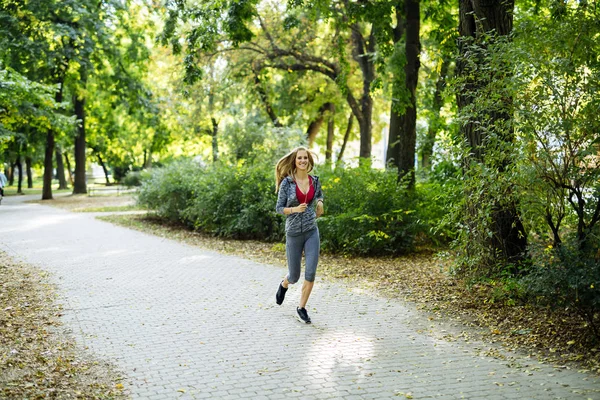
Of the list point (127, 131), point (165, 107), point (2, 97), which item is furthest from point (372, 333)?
point (127, 131)

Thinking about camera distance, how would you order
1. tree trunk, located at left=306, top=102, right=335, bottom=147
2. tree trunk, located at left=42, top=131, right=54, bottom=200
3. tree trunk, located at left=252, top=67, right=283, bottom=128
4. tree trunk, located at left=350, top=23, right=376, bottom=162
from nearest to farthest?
tree trunk, located at left=350, top=23, right=376, bottom=162 < tree trunk, located at left=252, top=67, right=283, bottom=128 < tree trunk, located at left=42, top=131, right=54, bottom=200 < tree trunk, located at left=306, top=102, right=335, bottom=147

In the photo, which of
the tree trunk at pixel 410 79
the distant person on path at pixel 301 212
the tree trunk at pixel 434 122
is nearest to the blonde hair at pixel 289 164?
the distant person on path at pixel 301 212

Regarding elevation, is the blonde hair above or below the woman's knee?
above

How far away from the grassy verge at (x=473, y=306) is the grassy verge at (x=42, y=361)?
11.2 ft

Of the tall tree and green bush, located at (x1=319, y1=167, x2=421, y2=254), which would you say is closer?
green bush, located at (x1=319, y1=167, x2=421, y2=254)

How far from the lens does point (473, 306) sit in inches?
315

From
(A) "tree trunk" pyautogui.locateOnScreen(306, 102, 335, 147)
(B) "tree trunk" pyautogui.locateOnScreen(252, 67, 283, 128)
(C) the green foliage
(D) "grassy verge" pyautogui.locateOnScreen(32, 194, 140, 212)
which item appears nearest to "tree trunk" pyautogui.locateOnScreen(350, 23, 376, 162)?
(B) "tree trunk" pyautogui.locateOnScreen(252, 67, 283, 128)

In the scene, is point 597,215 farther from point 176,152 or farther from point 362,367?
point 176,152

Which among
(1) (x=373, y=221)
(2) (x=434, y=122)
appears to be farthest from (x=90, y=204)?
(1) (x=373, y=221)

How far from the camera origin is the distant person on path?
750 centimetres

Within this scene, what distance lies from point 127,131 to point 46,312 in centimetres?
4625

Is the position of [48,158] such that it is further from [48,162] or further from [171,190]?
[171,190]

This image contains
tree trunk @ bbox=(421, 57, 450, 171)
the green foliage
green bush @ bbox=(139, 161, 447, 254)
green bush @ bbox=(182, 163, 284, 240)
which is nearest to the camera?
the green foliage

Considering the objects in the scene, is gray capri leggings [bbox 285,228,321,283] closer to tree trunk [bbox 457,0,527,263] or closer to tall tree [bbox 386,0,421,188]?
tree trunk [bbox 457,0,527,263]
